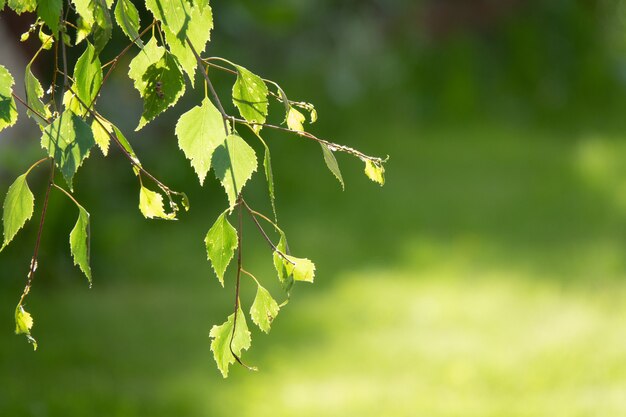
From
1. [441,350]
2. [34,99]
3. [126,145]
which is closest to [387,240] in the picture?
[441,350]

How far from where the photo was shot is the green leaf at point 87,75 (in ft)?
5.25

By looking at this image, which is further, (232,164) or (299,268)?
(299,268)

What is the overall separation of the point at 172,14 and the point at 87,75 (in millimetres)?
176

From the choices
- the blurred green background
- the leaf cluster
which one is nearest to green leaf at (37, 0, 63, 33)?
the leaf cluster

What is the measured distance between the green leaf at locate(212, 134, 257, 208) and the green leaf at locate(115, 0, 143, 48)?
0.22 meters

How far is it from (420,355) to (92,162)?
2265 millimetres

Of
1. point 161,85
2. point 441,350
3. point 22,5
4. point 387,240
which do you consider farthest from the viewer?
point 387,240

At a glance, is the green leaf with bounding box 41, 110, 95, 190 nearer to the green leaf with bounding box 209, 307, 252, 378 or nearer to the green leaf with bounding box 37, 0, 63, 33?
the green leaf with bounding box 37, 0, 63, 33

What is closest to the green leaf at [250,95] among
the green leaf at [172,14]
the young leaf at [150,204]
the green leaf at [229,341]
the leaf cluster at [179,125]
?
the leaf cluster at [179,125]

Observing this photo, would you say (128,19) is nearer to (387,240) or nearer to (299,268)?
(299,268)

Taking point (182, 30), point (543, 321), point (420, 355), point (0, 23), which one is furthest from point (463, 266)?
point (182, 30)

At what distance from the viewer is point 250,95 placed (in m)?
1.61

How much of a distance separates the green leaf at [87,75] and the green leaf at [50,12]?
0.08 m

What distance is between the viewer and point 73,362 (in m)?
4.15
